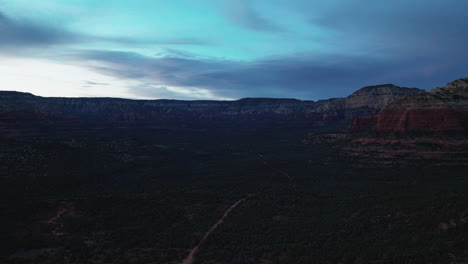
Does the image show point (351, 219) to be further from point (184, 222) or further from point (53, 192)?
point (53, 192)

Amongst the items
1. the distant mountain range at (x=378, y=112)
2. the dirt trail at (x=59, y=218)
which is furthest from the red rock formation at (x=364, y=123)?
the dirt trail at (x=59, y=218)

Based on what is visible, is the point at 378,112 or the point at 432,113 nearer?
the point at 432,113

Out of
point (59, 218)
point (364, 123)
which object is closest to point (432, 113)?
point (364, 123)

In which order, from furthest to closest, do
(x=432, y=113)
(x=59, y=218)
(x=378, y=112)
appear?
(x=378, y=112) < (x=432, y=113) < (x=59, y=218)

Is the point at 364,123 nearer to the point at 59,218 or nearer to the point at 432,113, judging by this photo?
the point at 432,113

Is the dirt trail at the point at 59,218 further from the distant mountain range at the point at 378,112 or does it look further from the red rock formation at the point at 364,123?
the red rock formation at the point at 364,123

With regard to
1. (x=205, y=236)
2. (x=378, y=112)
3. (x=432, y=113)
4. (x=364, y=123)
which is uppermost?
(x=378, y=112)

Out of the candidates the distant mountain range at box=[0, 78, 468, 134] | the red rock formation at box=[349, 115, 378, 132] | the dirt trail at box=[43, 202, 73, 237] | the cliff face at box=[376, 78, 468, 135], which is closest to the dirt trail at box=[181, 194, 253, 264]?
the dirt trail at box=[43, 202, 73, 237]

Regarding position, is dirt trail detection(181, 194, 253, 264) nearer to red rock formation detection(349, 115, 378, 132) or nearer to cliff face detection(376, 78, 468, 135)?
cliff face detection(376, 78, 468, 135)

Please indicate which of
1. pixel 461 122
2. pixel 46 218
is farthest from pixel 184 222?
pixel 461 122
